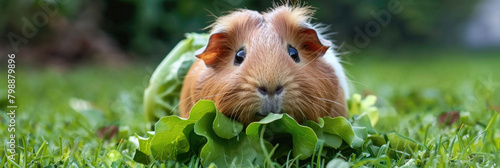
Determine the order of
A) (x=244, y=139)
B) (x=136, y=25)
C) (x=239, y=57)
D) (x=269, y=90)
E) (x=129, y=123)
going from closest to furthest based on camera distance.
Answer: (x=269, y=90), (x=244, y=139), (x=239, y=57), (x=129, y=123), (x=136, y=25)

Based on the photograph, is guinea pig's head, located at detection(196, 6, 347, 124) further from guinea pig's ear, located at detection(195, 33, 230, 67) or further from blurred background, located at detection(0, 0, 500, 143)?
blurred background, located at detection(0, 0, 500, 143)

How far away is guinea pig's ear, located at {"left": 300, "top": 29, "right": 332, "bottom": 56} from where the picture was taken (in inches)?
78.1

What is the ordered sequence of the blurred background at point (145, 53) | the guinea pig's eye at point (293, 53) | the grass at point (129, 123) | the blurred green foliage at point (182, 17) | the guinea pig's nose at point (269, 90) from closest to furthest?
the guinea pig's nose at point (269, 90)
the grass at point (129, 123)
the guinea pig's eye at point (293, 53)
the blurred background at point (145, 53)
the blurred green foliage at point (182, 17)

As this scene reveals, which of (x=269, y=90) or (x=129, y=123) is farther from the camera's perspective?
(x=129, y=123)

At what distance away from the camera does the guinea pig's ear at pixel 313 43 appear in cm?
198

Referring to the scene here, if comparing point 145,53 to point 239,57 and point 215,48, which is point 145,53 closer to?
point 215,48

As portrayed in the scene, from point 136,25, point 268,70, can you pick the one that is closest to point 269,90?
point 268,70

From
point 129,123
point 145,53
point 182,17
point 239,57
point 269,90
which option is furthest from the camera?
point 145,53

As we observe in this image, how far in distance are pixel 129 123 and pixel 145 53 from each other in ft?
18.5

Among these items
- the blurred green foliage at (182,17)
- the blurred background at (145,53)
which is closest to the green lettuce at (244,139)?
the blurred background at (145,53)

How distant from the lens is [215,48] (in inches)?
78.8

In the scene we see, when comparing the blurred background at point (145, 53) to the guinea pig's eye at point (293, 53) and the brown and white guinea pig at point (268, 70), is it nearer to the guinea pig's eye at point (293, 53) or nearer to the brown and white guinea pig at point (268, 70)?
the brown and white guinea pig at point (268, 70)

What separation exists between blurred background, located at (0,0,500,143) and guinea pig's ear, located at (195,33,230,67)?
738 millimetres

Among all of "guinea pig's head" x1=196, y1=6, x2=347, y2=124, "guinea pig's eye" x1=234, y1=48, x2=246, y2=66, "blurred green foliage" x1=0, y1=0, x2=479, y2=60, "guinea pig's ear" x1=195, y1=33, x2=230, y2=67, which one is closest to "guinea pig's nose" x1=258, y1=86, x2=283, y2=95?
"guinea pig's head" x1=196, y1=6, x2=347, y2=124
